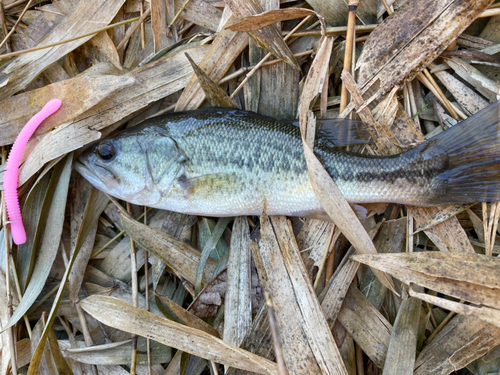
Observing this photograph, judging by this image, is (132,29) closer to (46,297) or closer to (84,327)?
(46,297)

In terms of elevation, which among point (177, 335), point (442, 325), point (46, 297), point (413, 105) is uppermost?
point (413, 105)

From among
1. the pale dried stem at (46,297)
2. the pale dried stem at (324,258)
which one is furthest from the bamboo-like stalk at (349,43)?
the pale dried stem at (46,297)

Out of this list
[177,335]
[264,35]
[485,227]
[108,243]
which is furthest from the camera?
[108,243]

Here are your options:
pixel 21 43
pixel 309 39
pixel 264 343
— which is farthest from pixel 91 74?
pixel 264 343

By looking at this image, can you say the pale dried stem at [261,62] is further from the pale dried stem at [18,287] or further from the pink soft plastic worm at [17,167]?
the pale dried stem at [18,287]

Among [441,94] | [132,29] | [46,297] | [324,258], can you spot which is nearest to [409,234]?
[324,258]

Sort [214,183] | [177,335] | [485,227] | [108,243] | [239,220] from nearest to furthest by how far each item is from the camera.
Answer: [177,335] → [485,227] → [214,183] → [239,220] → [108,243]

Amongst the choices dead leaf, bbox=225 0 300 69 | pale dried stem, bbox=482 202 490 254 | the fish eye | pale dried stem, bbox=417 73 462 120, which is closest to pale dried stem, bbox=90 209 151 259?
the fish eye

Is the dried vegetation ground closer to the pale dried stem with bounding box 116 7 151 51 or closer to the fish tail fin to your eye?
the pale dried stem with bounding box 116 7 151 51
